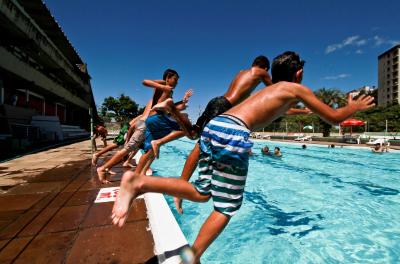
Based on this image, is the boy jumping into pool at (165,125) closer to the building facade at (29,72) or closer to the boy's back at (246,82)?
the boy's back at (246,82)

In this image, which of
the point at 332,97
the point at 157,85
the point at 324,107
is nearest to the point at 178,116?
the point at 157,85

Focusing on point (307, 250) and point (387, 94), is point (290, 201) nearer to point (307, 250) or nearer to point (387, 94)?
point (307, 250)

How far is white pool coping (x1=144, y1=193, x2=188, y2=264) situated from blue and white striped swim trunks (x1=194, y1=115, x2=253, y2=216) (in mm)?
634

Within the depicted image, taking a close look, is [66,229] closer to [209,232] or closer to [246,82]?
[209,232]

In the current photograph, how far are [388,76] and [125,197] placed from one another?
11171 centimetres

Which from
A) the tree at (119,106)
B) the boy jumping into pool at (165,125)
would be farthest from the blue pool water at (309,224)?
the tree at (119,106)

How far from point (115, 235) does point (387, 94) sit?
11045 cm

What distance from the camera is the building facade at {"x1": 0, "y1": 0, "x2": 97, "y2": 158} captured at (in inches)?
601

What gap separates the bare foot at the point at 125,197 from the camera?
1.82m

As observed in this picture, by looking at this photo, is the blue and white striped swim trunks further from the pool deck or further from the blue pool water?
the blue pool water

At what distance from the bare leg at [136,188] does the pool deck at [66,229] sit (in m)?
0.70

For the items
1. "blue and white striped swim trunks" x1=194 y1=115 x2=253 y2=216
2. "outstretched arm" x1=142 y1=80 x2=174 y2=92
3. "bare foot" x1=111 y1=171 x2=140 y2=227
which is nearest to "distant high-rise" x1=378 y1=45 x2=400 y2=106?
"outstretched arm" x1=142 y1=80 x2=174 y2=92

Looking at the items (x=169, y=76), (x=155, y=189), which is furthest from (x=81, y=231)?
(x=169, y=76)

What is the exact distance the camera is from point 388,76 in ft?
287
